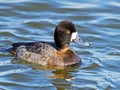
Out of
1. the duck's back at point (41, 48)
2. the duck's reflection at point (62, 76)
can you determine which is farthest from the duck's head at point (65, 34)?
the duck's reflection at point (62, 76)

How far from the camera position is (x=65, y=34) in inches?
503

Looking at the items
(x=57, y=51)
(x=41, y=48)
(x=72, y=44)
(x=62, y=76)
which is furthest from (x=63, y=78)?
(x=72, y=44)

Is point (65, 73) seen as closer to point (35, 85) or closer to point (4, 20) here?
point (35, 85)

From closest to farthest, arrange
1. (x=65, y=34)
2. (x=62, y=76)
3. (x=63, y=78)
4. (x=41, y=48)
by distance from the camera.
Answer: (x=63, y=78) → (x=62, y=76) → (x=65, y=34) → (x=41, y=48)

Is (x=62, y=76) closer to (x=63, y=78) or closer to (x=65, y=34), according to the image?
(x=63, y=78)

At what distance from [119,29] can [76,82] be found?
3.93 metres

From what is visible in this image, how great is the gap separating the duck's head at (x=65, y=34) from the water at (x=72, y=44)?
1.99ft

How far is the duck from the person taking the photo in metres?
12.8

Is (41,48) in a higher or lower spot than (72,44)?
higher

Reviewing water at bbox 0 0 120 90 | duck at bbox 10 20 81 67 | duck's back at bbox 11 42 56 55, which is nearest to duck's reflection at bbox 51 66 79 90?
water at bbox 0 0 120 90

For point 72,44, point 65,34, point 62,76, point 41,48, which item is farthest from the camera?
point 72,44

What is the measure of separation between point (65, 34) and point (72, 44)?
1.48m

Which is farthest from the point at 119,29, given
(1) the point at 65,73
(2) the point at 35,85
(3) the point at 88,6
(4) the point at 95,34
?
(2) the point at 35,85

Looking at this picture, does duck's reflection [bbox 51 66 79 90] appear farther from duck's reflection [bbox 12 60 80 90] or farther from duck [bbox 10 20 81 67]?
duck [bbox 10 20 81 67]
